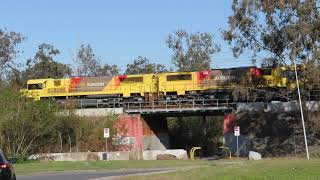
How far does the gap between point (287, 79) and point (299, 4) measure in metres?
10.1

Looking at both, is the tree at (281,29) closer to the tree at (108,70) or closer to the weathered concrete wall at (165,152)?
the weathered concrete wall at (165,152)

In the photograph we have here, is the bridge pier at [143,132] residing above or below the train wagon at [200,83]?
below

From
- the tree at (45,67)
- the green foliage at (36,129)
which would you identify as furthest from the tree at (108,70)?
the green foliage at (36,129)

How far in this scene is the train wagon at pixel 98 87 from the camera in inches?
2852

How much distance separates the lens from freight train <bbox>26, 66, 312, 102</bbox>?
6425 centimetres

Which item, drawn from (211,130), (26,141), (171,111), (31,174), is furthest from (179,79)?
(31,174)

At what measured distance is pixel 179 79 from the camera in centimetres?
7106

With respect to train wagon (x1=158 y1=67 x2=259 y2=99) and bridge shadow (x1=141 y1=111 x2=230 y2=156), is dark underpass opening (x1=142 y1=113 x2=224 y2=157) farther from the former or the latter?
train wagon (x1=158 y1=67 x2=259 y2=99)

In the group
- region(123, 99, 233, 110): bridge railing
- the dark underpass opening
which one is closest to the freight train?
region(123, 99, 233, 110): bridge railing

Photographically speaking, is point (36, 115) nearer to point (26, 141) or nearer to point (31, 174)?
point (26, 141)

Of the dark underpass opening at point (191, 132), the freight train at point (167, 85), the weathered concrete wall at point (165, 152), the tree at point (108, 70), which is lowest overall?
the weathered concrete wall at point (165, 152)

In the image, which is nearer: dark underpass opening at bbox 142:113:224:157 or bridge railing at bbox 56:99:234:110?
bridge railing at bbox 56:99:234:110

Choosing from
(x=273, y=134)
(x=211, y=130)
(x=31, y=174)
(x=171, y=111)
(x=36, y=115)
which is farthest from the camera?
(x=211, y=130)

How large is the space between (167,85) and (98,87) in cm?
863
